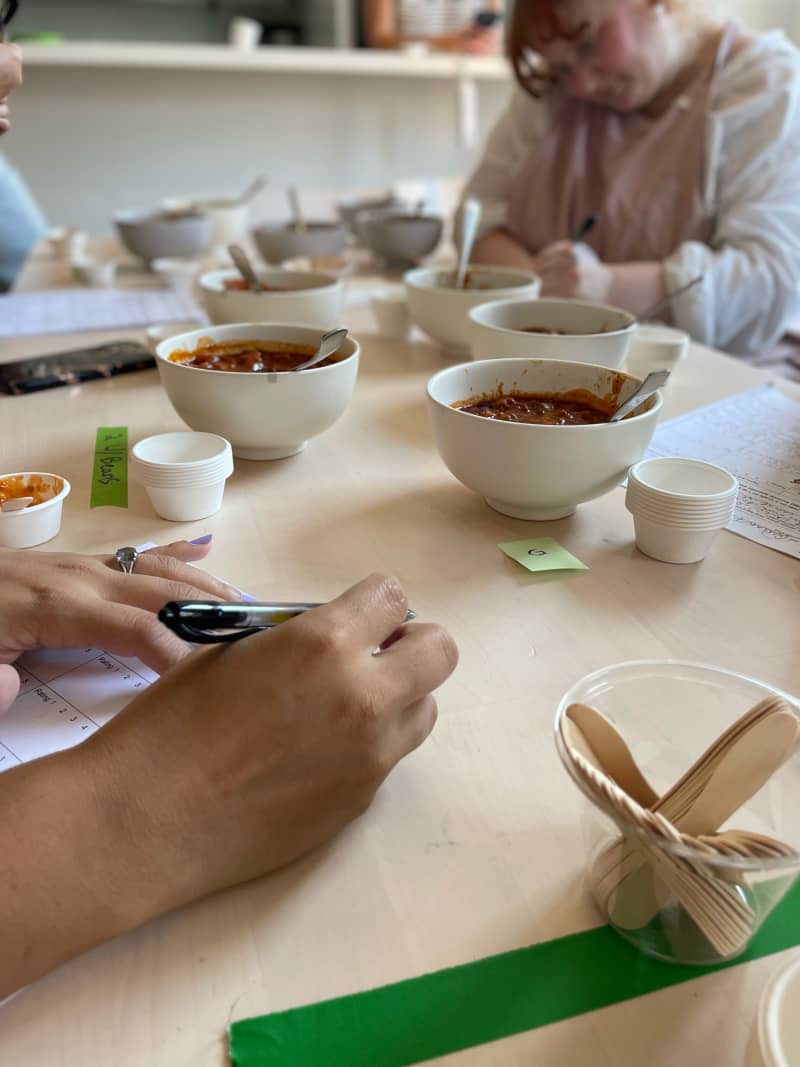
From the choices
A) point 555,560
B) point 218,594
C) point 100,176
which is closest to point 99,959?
A: point 218,594

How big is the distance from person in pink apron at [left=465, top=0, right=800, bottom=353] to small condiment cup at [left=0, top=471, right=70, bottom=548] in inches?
38.5

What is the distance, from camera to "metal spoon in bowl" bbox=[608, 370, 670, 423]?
0.73 m

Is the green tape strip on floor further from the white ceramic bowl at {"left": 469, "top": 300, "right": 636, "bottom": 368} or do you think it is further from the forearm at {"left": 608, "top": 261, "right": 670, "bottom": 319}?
the forearm at {"left": 608, "top": 261, "right": 670, "bottom": 319}

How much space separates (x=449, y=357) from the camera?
1.26 m

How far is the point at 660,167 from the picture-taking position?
1.59m

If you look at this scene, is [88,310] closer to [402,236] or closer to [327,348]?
[402,236]

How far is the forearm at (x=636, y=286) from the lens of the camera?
4.50 feet

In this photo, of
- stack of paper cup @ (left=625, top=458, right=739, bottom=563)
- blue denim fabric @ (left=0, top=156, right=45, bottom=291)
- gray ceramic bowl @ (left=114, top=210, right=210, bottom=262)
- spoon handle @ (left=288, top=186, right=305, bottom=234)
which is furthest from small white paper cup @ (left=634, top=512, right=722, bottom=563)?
blue denim fabric @ (left=0, top=156, right=45, bottom=291)

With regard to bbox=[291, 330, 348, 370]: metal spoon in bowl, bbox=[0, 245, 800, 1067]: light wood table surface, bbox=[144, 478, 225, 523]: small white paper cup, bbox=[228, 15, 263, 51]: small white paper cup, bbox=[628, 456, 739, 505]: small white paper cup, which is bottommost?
bbox=[0, 245, 800, 1067]: light wood table surface

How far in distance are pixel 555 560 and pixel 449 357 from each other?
66 cm

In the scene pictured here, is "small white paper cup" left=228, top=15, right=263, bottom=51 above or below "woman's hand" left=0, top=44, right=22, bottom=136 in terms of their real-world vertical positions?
above

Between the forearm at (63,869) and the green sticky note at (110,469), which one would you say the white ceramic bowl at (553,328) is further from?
the forearm at (63,869)

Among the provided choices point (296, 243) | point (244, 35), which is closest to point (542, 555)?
point (296, 243)

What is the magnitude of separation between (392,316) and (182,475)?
0.71 meters
